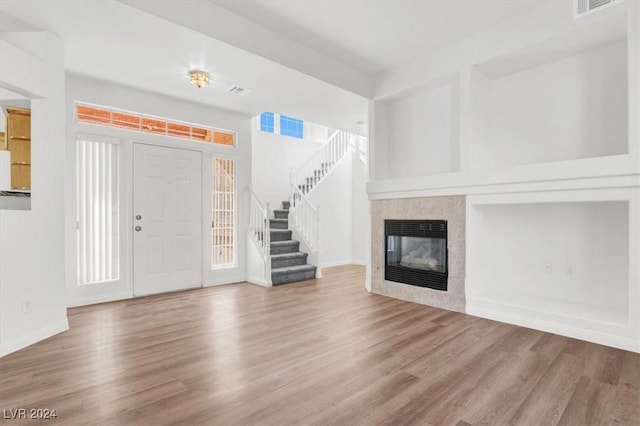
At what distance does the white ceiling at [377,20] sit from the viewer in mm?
3312

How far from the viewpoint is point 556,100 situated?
366 centimetres

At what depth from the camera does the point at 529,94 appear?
153 inches

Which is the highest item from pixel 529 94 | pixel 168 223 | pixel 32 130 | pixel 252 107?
pixel 252 107

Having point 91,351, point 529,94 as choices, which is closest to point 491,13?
point 529,94

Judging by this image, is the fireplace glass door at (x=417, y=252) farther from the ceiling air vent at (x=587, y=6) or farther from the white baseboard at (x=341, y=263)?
the white baseboard at (x=341, y=263)

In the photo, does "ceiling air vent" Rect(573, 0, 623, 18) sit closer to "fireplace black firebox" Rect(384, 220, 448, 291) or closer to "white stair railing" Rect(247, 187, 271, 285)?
"fireplace black firebox" Rect(384, 220, 448, 291)

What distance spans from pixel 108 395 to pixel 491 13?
478cm

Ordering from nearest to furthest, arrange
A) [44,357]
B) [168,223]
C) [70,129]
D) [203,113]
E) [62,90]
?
[44,357] → [62,90] → [70,129] → [168,223] → [203,113]

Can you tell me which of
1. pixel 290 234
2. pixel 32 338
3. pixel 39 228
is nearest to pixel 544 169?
pixel 290 234

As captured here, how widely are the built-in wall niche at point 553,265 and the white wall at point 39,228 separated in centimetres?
441

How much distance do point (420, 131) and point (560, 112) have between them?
1.70m

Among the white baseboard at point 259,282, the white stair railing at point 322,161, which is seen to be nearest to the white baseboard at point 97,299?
the white baseboard at point 259,282

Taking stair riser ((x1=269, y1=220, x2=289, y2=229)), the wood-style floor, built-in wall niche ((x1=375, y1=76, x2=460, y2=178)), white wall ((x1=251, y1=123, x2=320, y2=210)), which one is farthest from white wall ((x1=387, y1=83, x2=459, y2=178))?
white wall ((x1=251, y1=123, x2=320, y2=210))

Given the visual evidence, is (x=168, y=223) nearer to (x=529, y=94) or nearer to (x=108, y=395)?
(x=108, y=395)
